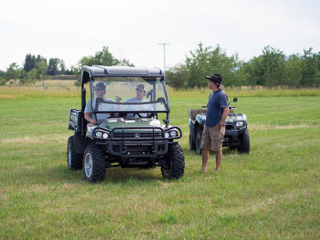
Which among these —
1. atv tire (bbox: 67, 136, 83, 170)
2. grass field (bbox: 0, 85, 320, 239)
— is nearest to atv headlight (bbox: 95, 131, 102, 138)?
grass field (bbox: 0, 85, 320, 239)

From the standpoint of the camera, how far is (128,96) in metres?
7.43

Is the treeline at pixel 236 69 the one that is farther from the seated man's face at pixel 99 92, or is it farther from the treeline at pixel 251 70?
the seated man's face at pixel 99 92

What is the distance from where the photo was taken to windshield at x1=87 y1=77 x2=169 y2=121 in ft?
23.7

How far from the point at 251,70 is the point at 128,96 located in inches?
2620

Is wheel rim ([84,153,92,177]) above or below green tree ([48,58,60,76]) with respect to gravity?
below

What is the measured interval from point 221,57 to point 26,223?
75.9 m

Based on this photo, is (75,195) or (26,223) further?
(75,195)

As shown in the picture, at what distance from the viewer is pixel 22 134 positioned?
14383 mm

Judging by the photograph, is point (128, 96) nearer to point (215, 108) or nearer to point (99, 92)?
point (99, 92)

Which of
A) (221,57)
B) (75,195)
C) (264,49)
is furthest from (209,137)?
(221,57)

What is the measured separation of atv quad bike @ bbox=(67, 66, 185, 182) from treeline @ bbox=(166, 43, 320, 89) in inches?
2375

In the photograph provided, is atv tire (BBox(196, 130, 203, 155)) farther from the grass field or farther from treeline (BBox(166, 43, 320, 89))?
treeline (BBox(166, 43, 320, 89))

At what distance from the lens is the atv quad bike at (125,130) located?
6496mm

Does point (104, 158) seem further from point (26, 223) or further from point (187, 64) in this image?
point (187, 64)
